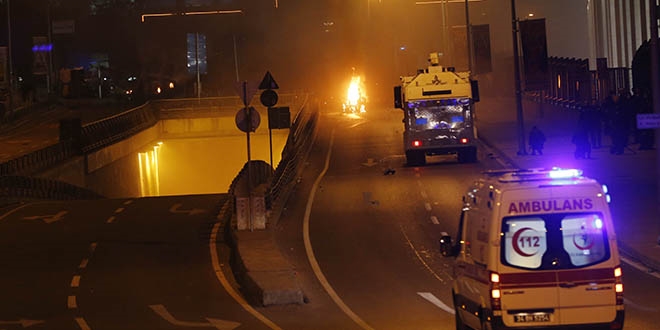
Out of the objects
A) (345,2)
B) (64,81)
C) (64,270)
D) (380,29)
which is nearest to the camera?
(64,270)

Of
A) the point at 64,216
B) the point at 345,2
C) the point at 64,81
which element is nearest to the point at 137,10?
the point at 345,2

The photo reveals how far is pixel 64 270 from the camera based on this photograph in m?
22.7

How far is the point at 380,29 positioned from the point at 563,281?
3826 inches

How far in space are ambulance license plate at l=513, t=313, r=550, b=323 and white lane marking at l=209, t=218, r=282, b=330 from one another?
17.6 feet

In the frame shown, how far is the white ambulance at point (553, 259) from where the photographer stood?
36.6 ft

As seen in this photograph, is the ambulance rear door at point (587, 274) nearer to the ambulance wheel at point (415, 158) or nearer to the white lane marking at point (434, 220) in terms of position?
the white lane marking at point (434, 220)

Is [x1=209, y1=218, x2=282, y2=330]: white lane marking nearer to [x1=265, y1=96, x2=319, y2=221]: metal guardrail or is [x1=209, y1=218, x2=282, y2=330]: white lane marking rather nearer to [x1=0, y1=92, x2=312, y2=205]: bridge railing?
[x1=265, y1=96, x2=319, y2=221]: metal guardrail

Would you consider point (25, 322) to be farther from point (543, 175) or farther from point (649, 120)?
point (649, 120)

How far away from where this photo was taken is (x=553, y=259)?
36.7 ft

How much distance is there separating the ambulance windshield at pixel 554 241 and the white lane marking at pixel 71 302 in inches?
394

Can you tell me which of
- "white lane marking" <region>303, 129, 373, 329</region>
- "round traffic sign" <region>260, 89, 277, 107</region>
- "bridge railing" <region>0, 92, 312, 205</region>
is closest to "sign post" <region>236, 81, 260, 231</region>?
"white lane marking" <region>303, 129, 373, 329</region>

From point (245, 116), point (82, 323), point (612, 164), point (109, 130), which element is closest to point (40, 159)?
point (109, 130)

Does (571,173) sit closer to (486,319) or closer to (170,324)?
(486,319)

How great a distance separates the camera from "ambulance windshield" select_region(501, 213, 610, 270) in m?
11.2
